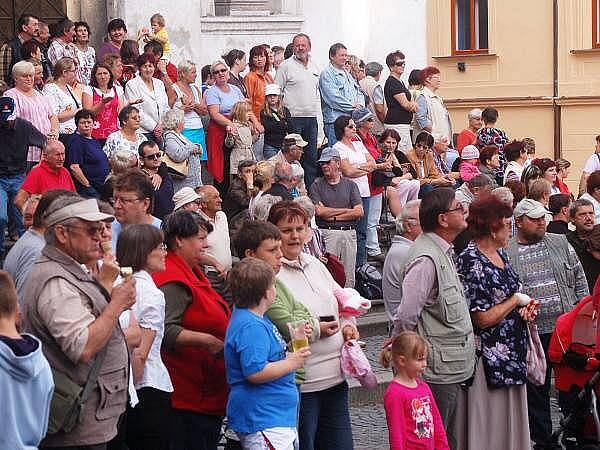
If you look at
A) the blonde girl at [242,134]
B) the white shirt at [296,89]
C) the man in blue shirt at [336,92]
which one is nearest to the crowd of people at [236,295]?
the blonde girl at [242,134]

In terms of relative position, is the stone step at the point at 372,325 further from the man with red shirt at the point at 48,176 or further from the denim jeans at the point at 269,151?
the denim jeans at the point at 269,151

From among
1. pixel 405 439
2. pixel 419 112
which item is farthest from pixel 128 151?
pixel 419 112

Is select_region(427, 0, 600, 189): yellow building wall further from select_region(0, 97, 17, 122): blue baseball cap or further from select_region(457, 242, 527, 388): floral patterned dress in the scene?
select_region(457, 242, 527, 388): floral patterned dress

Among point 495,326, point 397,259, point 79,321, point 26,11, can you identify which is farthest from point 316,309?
point 26,11

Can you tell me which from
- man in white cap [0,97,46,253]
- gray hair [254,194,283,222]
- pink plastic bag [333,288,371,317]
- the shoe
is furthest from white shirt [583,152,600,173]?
pink plastic bag [333,288,371,317]

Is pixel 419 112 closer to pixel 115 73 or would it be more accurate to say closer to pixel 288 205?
pixel 115 73

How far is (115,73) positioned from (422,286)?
7.74 m

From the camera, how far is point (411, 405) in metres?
7.82

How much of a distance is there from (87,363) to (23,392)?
636 mm

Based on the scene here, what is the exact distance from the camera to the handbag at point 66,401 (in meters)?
6.21

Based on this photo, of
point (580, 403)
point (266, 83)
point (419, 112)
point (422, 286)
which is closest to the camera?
point (422, 286)

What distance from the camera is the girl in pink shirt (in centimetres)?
782

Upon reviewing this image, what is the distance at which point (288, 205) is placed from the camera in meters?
8.29

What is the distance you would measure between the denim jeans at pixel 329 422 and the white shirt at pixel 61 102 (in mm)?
6783
